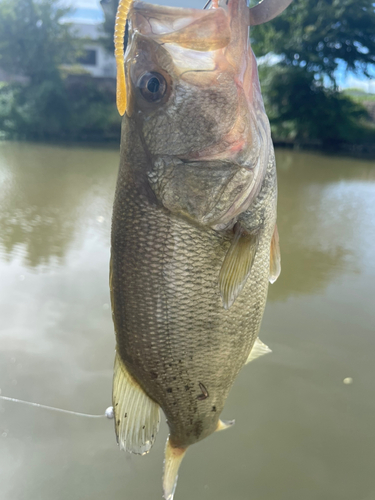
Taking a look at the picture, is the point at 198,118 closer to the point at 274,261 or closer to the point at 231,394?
the point at 274,261

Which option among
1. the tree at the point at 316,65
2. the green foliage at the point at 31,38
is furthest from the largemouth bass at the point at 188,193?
the green foliage at the point at 31,38

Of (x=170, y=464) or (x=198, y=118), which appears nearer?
(x=198, y=118)

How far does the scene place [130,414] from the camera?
4.13ft

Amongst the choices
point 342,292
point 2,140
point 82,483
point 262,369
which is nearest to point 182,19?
point 82,483

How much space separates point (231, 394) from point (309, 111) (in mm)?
16657

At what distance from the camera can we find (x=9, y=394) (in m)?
2.38

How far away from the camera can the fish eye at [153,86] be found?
108cm

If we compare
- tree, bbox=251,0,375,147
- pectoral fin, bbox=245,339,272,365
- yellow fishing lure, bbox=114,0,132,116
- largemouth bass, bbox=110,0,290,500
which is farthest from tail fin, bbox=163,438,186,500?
tree, bbox=251,0,375,147

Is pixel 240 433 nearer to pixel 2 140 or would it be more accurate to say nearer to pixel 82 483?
pixel 82 483

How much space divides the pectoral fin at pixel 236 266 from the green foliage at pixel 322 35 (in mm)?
15523

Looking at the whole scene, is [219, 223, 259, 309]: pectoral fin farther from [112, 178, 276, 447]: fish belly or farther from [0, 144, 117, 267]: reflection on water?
[0, 144, 117, 267]: reflection on water

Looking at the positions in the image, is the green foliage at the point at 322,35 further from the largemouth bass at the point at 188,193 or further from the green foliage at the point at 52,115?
the largemouth bass at the point at 188,193

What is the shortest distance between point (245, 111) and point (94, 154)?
1200 cm

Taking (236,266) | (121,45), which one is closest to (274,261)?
(236,266)
